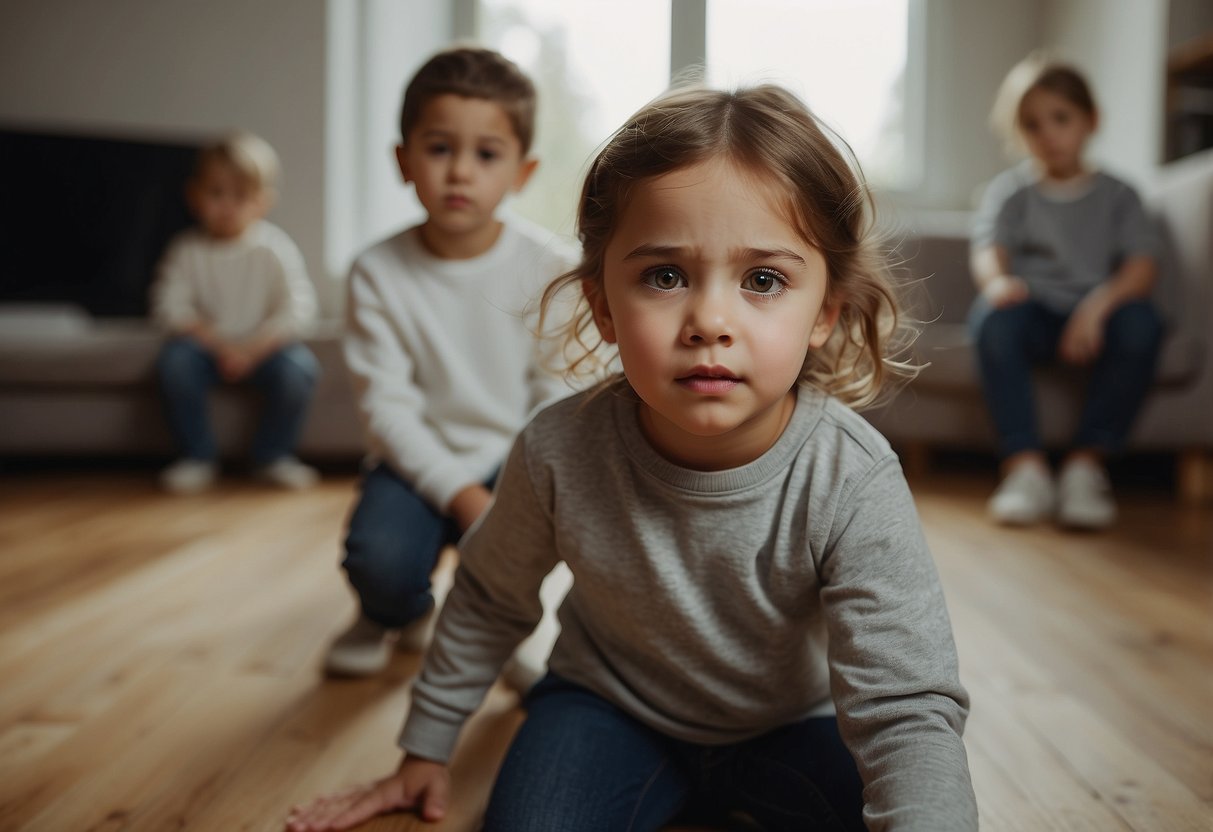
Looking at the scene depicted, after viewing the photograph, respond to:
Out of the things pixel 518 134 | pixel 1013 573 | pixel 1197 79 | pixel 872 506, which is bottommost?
pixel 1013 573

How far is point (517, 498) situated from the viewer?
776 millimetres

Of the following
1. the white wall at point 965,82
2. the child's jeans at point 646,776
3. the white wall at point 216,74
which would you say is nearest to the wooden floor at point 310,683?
the child's jeans at point 646,776

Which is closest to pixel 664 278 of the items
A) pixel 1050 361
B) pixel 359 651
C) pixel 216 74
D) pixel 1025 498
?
pixel 359 651

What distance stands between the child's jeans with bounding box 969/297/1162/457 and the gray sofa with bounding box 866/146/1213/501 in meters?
0.10

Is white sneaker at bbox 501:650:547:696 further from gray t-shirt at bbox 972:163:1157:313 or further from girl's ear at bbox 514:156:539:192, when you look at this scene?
gray t-shirt at bbox 972:163:1157:313

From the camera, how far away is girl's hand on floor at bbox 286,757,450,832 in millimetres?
793

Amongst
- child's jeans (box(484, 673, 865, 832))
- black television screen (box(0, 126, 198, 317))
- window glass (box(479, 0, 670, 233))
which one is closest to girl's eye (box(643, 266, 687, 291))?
child's jeans (box(484, 673, 865, 832))

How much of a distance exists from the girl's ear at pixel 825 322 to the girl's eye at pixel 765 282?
6 cm

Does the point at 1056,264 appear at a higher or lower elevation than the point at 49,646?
higher

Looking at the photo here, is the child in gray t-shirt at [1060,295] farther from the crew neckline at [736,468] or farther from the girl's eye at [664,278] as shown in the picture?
the girl's eye at [664,278]

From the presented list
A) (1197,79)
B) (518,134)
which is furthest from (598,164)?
(1197,79)

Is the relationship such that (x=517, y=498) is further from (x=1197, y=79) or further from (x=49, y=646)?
(x=1197, y=79)

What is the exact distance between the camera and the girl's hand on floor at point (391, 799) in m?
0.79

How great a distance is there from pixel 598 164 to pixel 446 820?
1.70 ft
